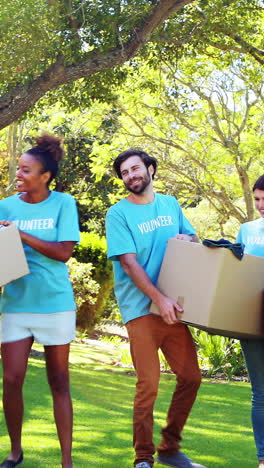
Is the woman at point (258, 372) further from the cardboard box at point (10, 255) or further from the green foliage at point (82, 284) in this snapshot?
the green foliage at point (82, 284)

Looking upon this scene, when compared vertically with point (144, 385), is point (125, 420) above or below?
below

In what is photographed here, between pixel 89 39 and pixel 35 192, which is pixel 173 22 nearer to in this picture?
pixel 89 39

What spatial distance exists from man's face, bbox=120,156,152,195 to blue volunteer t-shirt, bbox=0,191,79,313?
422 millimetres

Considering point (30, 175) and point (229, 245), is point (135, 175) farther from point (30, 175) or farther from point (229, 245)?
point (229, 245)

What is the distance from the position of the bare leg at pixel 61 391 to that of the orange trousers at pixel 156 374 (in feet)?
1.46

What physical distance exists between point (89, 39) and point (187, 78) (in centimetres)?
585

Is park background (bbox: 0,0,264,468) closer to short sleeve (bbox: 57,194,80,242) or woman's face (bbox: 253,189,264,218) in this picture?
short sleeve (bbox: 57,194,80,242)

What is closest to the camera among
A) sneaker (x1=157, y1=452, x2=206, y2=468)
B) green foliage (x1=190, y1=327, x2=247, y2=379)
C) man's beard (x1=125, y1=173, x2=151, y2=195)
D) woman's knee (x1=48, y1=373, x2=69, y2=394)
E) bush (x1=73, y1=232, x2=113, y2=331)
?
woman's knee (x1=48, y1=373, x2=69, y2=394)

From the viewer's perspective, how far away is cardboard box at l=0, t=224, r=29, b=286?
394cm

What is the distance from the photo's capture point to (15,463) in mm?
4258

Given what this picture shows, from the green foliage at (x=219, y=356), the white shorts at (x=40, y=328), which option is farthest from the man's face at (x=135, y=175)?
the green foliage at (x=219, y=356)

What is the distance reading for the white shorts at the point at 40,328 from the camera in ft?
13.5

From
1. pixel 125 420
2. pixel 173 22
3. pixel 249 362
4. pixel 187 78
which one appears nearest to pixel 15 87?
pixel 173 22

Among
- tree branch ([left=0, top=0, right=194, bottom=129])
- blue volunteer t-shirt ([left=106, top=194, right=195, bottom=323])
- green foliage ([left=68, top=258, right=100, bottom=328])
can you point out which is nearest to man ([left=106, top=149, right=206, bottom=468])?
blue volunteer t-shirt ([left=106, top=194, right=195, bottom=323])
